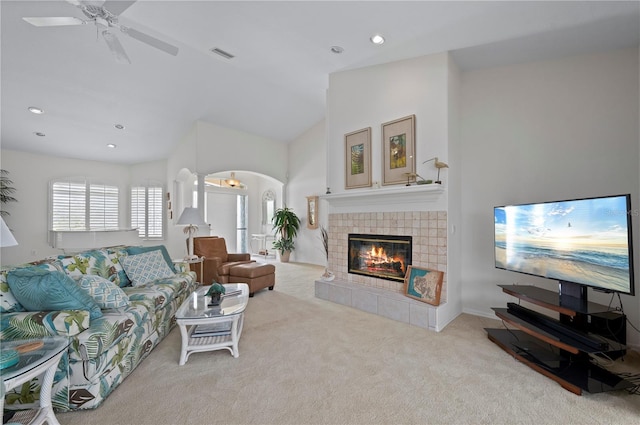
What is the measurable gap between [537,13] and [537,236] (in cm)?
200

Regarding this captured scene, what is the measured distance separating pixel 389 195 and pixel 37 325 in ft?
11.2

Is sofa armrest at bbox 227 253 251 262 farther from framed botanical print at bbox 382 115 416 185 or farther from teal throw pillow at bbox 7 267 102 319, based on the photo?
teal throw pillow at bbox 7 267 102 319

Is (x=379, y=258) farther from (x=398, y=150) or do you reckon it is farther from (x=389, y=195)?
(x=398, y=150)

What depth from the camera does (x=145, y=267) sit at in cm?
329

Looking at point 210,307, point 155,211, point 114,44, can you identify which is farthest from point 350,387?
point 155,211

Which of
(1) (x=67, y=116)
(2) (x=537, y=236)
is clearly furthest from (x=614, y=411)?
(1) (x=67, y=116)

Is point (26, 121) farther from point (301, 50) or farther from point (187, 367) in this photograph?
point (187, 367)

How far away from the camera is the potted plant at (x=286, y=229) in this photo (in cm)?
752

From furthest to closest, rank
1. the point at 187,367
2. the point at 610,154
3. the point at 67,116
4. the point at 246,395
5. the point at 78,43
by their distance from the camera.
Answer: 1. the point at 67,116
2. the point at 78,43
3. the point at 610,154
4. the point at 187,367
5. the point at 246,395

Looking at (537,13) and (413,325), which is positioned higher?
(537,13)

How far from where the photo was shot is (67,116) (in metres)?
4.90

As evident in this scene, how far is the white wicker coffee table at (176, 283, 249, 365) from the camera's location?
2369mm

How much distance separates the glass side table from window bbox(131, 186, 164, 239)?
246 inches

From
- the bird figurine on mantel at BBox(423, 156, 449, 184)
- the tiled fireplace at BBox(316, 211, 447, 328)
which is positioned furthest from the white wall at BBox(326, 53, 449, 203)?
the tiled fireplace at BBox(316, 211, 447, 328)
